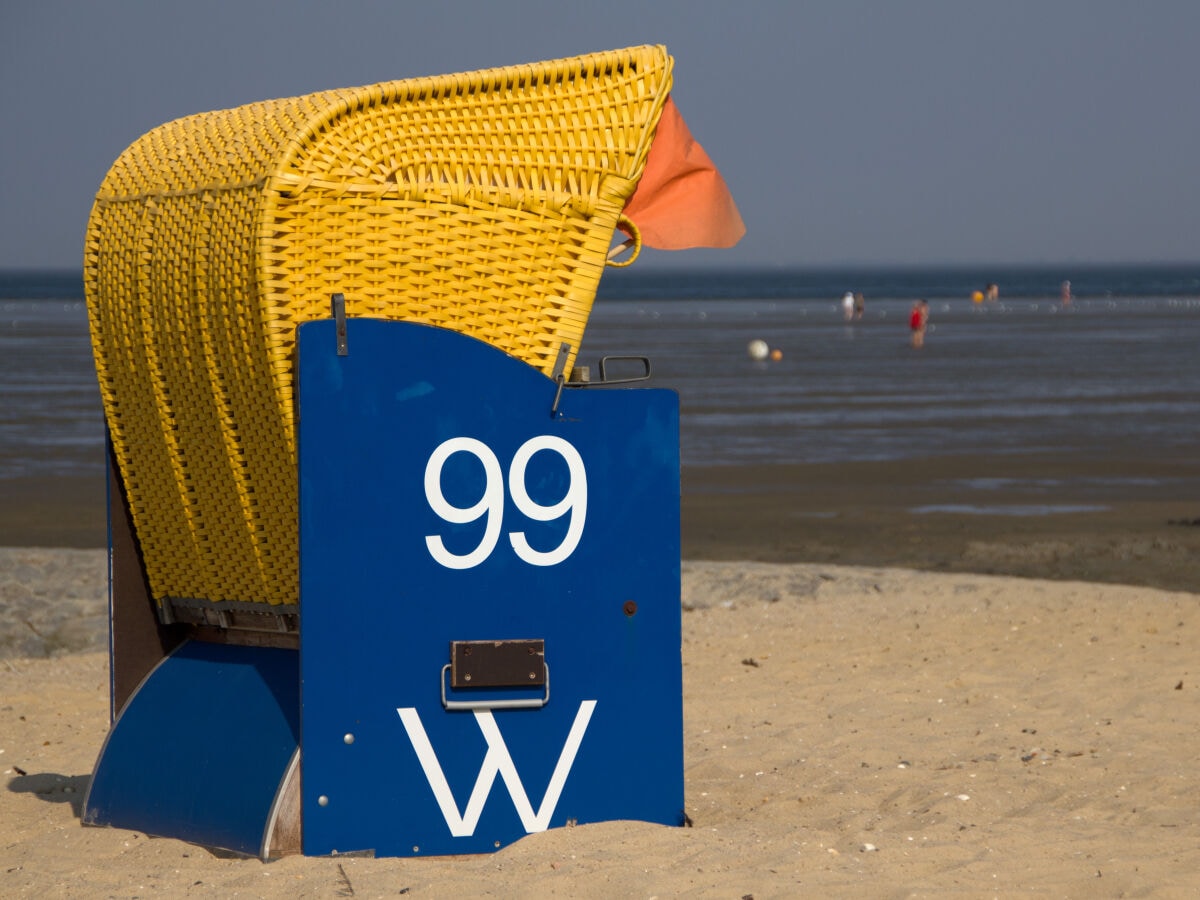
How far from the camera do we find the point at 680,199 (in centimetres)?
498

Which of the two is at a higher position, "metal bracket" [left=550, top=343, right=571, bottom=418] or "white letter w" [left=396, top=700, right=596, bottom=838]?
"metal bracket" [left=550, top=343, right=571, bottom=418]

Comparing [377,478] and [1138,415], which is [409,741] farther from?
[1138,415]

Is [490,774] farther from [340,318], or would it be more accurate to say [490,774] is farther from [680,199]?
[680,199]

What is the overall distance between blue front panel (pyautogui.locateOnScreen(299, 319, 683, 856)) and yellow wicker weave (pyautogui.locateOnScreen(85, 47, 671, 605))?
15 centimetres

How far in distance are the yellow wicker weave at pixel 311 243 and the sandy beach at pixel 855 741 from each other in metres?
0.98

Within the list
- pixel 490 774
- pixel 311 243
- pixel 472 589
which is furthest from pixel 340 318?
pixel 490 774

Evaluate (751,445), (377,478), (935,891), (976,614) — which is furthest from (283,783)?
(751,445)

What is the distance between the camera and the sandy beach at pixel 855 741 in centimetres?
432

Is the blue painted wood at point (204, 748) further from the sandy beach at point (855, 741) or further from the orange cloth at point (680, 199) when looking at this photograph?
the orange cloth at point (680, 199)

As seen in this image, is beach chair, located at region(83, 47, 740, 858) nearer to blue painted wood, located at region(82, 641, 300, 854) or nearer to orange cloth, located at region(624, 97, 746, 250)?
blue painted wood, located at region(82, 641, 300, 854)

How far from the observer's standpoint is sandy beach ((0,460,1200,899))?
4.32 meters

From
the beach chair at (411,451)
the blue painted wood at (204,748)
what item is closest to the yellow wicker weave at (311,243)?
the beach chair at (411,451)

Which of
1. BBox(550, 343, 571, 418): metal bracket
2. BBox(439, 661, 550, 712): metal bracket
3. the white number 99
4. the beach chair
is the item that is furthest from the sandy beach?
BBox(550, 343, 571, 418): metal bracket

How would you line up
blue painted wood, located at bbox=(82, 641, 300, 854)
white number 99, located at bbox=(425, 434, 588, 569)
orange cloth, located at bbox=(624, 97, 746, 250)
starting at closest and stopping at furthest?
white number 99, located at bbox=(425, 434, 588, 569)
blue painted wood, located at bbox=(82, 641, 300, 854)
orange cloth, located at bbox=(624, 97, 746, 250)
